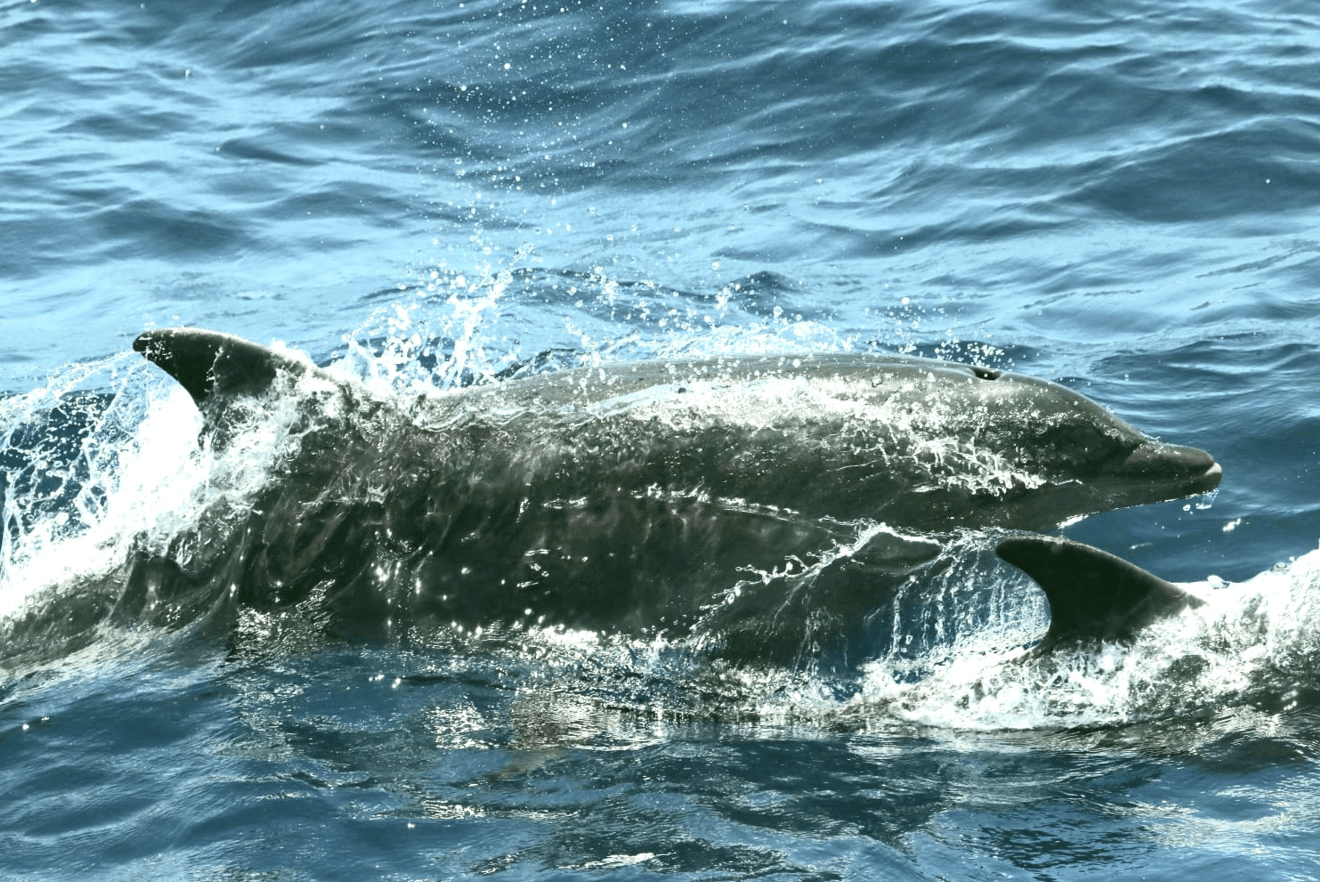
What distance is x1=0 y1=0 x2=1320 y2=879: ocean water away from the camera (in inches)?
243

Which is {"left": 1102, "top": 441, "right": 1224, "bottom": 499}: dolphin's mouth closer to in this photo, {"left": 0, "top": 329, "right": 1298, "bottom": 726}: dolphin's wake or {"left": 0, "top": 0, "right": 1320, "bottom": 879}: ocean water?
{"left": 0, "top": 329, "right": 1298, "bottom": 726}: dolphin's wake

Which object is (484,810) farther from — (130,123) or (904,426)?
(130,123)

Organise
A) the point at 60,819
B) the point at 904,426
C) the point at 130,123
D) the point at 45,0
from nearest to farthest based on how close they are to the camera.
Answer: the point at 60,819 < the point at 904,426 < the point at 130,123 < the point at 45,0

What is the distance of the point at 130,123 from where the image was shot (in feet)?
66.0

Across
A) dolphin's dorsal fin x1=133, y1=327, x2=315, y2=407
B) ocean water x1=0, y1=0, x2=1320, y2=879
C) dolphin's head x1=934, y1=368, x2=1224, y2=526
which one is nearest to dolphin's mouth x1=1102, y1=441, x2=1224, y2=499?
dolphin's head x1=934, y1=368, x2=1224, y2=526

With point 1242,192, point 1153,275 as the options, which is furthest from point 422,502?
point 1242,192

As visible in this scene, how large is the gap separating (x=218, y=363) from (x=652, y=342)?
4.95m

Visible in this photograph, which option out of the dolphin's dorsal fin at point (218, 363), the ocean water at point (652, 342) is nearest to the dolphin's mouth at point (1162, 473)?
the ocean water at point (652, 342)

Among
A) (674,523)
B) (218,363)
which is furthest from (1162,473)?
(218,363)

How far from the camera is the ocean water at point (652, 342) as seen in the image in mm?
6176

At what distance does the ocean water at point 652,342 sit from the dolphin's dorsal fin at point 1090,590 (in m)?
0.14

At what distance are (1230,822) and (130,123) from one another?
17166 millimetres

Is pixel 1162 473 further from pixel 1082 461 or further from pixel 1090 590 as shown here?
pixel 1090 590

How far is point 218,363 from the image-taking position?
7746mm
